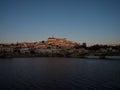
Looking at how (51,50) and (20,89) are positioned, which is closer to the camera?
(20,89)

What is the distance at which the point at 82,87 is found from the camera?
2370 centimetres

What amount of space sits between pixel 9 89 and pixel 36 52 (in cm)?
17026

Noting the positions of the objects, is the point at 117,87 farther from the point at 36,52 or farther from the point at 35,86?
the point at 36,52

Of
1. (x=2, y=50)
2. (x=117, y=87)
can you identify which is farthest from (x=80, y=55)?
(x=117, y=87)

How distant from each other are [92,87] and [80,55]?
447 ft

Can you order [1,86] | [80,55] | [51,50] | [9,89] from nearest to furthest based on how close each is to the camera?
[9,89] < [1,86] < [80,55] < [51,50]

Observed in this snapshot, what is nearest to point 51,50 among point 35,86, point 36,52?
point 36,52

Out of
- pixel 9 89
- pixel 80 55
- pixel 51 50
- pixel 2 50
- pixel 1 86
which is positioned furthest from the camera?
pixel 51 50

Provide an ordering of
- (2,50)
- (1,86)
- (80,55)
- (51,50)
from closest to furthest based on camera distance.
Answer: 1. (1,86)
2. (80,55)
3. (2,50)
4. (51,50)

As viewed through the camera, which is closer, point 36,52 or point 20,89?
point 20,89

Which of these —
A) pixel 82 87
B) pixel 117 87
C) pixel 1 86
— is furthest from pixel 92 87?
pixel 1 86

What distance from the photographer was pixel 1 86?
24.1 m

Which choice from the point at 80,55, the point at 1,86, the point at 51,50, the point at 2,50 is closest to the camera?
the point at 1,86

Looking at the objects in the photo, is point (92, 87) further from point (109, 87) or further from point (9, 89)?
point (9, 89)
